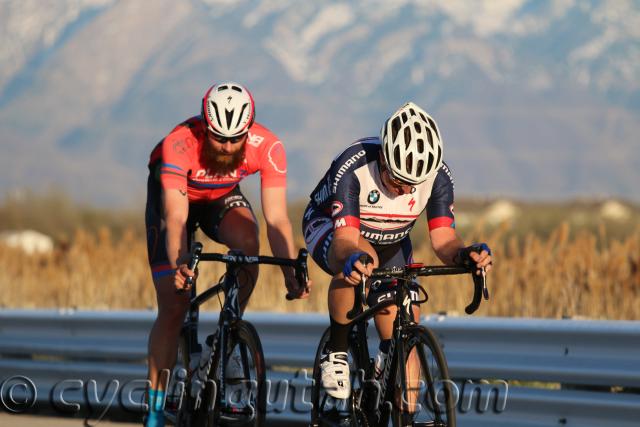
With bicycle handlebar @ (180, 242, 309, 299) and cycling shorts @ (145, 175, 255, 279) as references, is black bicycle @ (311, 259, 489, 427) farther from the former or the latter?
cycling shorts @ (145, 175, 255, 279)

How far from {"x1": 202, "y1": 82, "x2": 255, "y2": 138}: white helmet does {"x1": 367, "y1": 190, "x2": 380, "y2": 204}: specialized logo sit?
30.9 inches

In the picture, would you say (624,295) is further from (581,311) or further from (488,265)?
(488,265)

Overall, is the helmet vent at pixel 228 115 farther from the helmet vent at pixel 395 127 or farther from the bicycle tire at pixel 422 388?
the bicycle tire at pixel 422 388

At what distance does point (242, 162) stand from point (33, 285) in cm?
785

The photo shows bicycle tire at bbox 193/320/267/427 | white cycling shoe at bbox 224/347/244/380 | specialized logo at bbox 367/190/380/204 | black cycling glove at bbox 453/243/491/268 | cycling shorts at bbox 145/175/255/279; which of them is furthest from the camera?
cycling shorts at bbox 145/175/255/279

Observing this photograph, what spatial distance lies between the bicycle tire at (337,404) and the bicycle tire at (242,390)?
333mm

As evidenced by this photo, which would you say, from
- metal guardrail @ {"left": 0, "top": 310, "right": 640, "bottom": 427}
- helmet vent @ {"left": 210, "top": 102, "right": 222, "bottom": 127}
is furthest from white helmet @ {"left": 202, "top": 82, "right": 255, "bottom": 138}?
metal guardrail @ {"left": 0, "top": 310, "right": 640, "bottom": 427}

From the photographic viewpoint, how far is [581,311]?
34.2 ft

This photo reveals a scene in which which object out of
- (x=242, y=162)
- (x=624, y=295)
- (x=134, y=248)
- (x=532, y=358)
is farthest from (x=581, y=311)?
(x=134, y=248)

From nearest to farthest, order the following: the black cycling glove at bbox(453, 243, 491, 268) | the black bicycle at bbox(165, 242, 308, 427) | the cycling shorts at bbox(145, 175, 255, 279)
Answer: the black cycling glove at bbox(453, 243, 491, 268) < the black bicycle at bbox(165, 242, 308, 427) < the cycling shorts at bbox(145, 175, 255, 279)

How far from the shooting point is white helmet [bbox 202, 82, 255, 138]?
23.4 ft

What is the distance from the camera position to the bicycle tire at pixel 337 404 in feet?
22.2

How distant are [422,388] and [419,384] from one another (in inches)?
1.5

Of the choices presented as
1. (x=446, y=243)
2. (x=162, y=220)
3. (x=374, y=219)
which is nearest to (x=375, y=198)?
(x=374, y=219)
